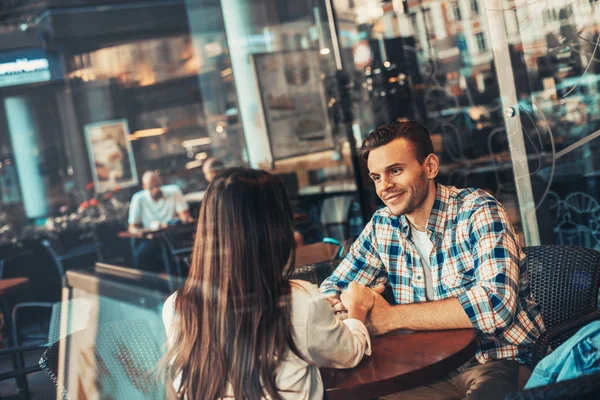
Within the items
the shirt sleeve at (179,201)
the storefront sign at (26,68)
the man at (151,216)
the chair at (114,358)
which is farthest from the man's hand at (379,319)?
the storefront sign at (26,68)

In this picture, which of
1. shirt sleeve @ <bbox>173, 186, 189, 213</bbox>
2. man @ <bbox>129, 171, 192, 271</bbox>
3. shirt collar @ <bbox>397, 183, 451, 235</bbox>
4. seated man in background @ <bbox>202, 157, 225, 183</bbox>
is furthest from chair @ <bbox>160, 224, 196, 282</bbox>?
shirt collar @ <bbox>397, 183, 451, 235</bbox>

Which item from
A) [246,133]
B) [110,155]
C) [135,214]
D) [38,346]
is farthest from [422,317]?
[110,155]

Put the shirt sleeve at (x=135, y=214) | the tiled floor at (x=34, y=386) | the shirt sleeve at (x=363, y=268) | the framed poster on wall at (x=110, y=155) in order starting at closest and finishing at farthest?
the shirt sleeve at (x=363, y=268) → the tiled floor at (x=34, y=386) → the shirt sleeve at (x=135, y=214) → the framed poster on wall at (x=110, y=155)

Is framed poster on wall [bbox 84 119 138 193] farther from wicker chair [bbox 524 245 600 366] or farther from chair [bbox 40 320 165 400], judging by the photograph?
wicker chair [bbox 524 245 600 366]

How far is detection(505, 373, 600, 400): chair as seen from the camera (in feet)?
4.57

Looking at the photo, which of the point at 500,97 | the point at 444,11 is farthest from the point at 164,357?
the point at 444,11

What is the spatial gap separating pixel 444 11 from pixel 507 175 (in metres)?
1.14

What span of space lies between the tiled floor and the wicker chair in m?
1.77

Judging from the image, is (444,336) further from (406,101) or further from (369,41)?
(369,41)

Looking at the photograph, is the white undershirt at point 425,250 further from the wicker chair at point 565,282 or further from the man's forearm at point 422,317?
the wicker chair at point 565,282

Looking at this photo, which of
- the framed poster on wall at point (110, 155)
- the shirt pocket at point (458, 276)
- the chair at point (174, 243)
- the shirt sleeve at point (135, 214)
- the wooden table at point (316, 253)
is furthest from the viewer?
the framed poster on wall at point (110, 155)

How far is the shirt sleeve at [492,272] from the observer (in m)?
2.10

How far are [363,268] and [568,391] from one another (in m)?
1.22

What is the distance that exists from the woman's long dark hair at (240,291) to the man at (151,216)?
5.64 meters
